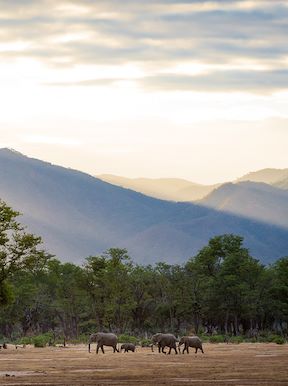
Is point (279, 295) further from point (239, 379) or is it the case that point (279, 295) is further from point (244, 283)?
point (239, 379)

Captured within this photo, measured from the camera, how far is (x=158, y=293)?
144 m

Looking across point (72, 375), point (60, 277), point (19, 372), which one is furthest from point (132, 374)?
point (60, 277)

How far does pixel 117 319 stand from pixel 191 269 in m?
16.1

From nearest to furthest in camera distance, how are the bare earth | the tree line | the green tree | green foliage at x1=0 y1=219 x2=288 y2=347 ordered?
the bare earth, the green tree, green foliage at x1=0 y1=219 x2=288 y2=347, the tree line

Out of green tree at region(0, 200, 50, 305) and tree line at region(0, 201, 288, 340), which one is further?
tree line at region(0, 201, 288, 340)

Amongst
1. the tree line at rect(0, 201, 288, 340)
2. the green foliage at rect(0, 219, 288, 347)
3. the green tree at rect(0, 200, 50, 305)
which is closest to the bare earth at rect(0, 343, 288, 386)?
the green tree at rect(0, 200, 50, 305)

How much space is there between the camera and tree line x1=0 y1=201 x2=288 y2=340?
130 m

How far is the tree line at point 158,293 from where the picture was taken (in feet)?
427

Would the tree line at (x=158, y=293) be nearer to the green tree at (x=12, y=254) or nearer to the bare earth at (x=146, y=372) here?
the green tree at (x=12, y=254)

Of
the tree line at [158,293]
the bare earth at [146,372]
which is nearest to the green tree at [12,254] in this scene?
the bare earth at [146,372]

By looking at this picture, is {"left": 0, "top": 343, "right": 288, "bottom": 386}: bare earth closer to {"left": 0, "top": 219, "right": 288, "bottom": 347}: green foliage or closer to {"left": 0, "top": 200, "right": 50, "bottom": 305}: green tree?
{"left": 0, "top": 200, "right": 50, "bottom": 305}: green tree

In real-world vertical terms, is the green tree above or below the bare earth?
above

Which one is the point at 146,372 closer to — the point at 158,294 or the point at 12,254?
the point at 12,254

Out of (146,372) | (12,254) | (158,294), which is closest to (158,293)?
(158,294)
